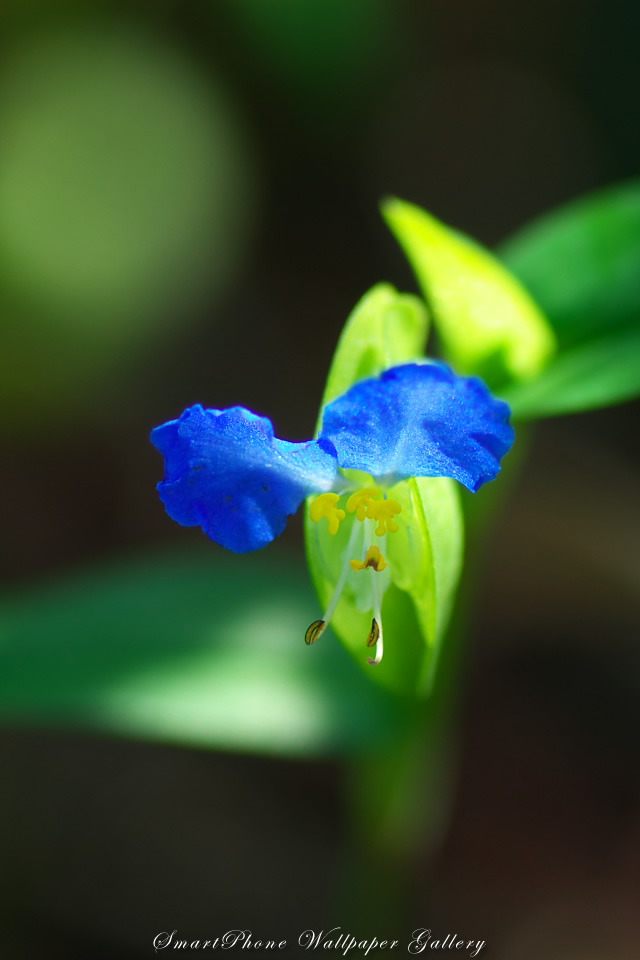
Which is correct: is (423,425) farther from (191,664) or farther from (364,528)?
(191,664)

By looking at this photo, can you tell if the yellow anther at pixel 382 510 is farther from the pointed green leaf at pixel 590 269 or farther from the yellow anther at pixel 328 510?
the pointed green leaf at pixel 590 269

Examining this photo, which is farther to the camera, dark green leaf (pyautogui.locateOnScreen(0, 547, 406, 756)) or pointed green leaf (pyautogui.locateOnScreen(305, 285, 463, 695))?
dark green leaf (pyautogui.locateOnScreen(0, 547, 406, 756))

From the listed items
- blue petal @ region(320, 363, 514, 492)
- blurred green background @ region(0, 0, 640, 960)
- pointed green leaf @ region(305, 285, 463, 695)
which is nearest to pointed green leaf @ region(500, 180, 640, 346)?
pointed green leaf @ region(305, 285, 463, 695)

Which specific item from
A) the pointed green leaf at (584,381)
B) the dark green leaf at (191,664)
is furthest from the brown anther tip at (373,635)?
the dark green leaf at (191,664)

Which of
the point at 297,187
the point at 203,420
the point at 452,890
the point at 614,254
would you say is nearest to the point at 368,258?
the point at 297,187

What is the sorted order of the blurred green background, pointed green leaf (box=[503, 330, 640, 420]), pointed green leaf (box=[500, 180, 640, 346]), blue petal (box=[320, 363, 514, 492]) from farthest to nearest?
the blurred green background → pointed green leaf (box=[500, 180, 640, 346]) → pointed green leaf (box=[503, 330, 640, 420]) → blue petal (box=[320, 363, 514, 492])

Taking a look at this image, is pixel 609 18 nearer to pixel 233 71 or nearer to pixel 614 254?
pixel 233 71

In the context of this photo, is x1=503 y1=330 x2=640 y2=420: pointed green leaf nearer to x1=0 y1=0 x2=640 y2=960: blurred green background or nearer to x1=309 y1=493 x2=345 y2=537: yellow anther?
x1=309 y1=493 x2=345 y2=537: yellow anther

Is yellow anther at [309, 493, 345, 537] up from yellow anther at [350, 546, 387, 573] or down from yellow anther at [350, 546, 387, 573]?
up
